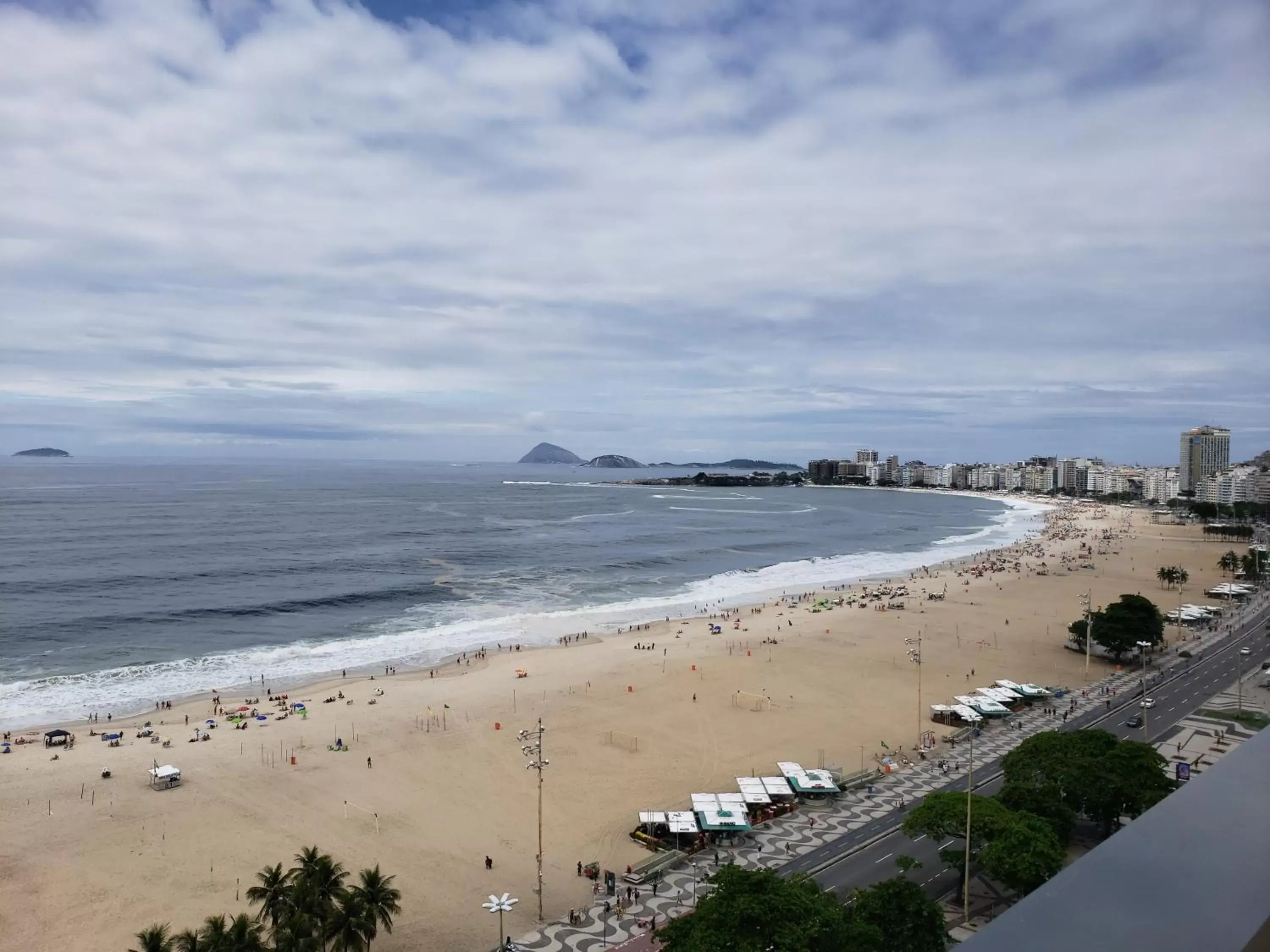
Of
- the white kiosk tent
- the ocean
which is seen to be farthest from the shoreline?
the white kiosk tent

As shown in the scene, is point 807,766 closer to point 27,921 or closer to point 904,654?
point 904,654

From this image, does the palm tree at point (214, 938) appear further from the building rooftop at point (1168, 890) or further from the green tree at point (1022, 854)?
the building rooftop at point (1168, 890)

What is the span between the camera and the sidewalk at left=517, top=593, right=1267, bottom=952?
21.6 meters

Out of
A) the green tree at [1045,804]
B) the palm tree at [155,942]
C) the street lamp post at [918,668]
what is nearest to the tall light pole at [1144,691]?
the street lamp post at [918,668]

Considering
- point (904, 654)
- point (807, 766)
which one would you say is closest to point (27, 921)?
point (807, 766)

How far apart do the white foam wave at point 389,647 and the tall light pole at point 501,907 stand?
2664 centimetres

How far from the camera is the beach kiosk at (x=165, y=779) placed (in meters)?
30.6

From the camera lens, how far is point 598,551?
95.6 metres

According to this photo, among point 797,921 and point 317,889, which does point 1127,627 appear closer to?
point 797,921

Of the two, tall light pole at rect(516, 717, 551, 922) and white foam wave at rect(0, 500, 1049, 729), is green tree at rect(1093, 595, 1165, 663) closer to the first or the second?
white foam wave at rect(0, 500, 1049, 729)

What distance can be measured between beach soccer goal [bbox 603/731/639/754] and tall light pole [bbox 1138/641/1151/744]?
2001 cm

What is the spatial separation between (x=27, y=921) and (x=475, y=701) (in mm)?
20369

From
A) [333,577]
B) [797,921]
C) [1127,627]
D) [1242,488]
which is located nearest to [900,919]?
[797,921]

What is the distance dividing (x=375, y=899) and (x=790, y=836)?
43.3ft
